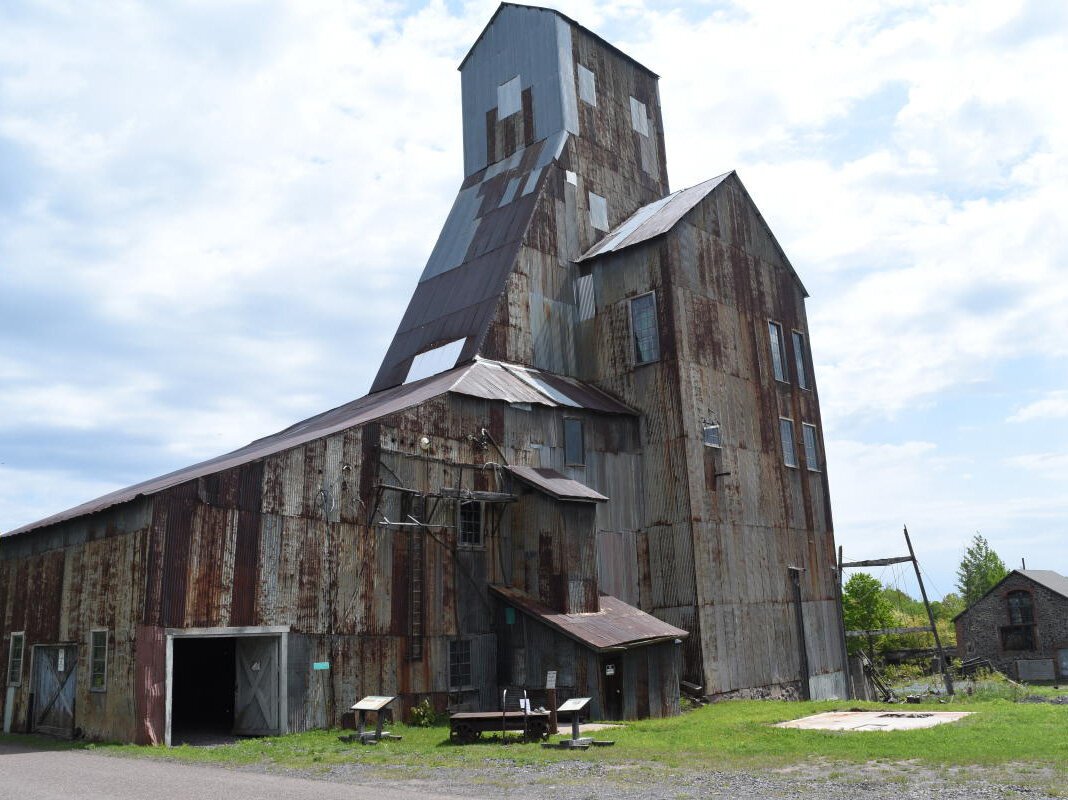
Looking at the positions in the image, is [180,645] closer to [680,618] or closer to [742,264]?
[680,618]

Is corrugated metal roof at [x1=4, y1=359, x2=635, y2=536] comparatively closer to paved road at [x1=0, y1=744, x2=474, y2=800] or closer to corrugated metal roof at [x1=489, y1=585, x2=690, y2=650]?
corrugated metal roof at [x1=489, y1=585, x2=690, y2=650]

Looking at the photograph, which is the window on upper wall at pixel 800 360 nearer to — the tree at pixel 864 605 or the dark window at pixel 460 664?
the dark window at pixel 460 664

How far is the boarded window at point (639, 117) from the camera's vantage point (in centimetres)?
3878

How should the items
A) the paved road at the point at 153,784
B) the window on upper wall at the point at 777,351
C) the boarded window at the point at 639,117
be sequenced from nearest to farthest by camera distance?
the paved road at the point at 153,784, the window on upper wall at the point at 777,351, the boarded window at the point at 639,117

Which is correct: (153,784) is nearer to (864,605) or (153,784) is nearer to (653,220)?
(653,220)

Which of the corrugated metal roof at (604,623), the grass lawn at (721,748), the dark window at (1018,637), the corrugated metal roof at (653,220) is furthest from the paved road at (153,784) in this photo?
the dark window at (1018,637)

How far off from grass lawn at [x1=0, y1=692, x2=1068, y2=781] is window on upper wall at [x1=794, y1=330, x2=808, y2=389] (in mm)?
16499

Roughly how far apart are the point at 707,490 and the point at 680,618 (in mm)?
4186

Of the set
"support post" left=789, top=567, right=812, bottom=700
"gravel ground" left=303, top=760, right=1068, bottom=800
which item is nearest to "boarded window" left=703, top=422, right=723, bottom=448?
"support post" left=789, top=567, right=812, bottom=700

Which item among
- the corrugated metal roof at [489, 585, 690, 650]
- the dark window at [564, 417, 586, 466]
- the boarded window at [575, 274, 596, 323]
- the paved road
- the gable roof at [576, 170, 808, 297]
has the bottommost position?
the paved road

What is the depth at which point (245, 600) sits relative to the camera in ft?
65.1

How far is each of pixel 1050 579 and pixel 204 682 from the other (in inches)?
2113

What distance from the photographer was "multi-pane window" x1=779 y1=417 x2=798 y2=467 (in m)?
33.0

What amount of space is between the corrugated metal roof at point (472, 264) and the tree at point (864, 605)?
36.6 meters
